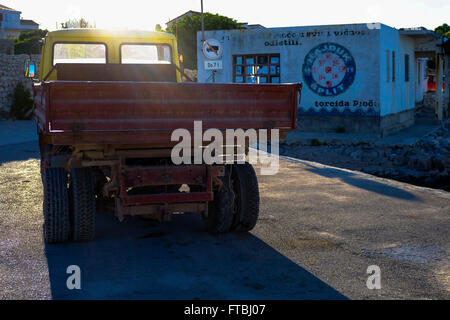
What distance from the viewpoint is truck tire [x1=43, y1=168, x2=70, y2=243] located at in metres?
6.65

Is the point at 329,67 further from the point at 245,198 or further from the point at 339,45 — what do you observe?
the point at 245,198

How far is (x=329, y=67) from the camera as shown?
21.5 m

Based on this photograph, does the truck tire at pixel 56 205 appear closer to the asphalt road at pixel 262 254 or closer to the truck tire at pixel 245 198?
the asphalt road at pixel 262 254

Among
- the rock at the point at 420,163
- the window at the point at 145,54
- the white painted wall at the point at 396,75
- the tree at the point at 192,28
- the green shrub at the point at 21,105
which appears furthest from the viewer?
the tree at the point at 192,28

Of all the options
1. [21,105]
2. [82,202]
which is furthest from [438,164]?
[21,105]

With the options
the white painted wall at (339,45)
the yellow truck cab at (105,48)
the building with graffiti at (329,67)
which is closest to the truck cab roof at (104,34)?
the yellow truck cab at (105,48)

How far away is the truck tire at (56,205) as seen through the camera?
6.65m

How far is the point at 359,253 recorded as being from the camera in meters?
6.42

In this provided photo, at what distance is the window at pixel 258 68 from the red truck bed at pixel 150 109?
15819 mm

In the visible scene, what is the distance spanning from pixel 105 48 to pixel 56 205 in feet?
10.5

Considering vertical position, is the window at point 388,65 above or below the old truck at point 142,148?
above

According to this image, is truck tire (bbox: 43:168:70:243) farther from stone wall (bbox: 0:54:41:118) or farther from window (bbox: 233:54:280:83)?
stone wall (bbox: 0:54:41:118)
